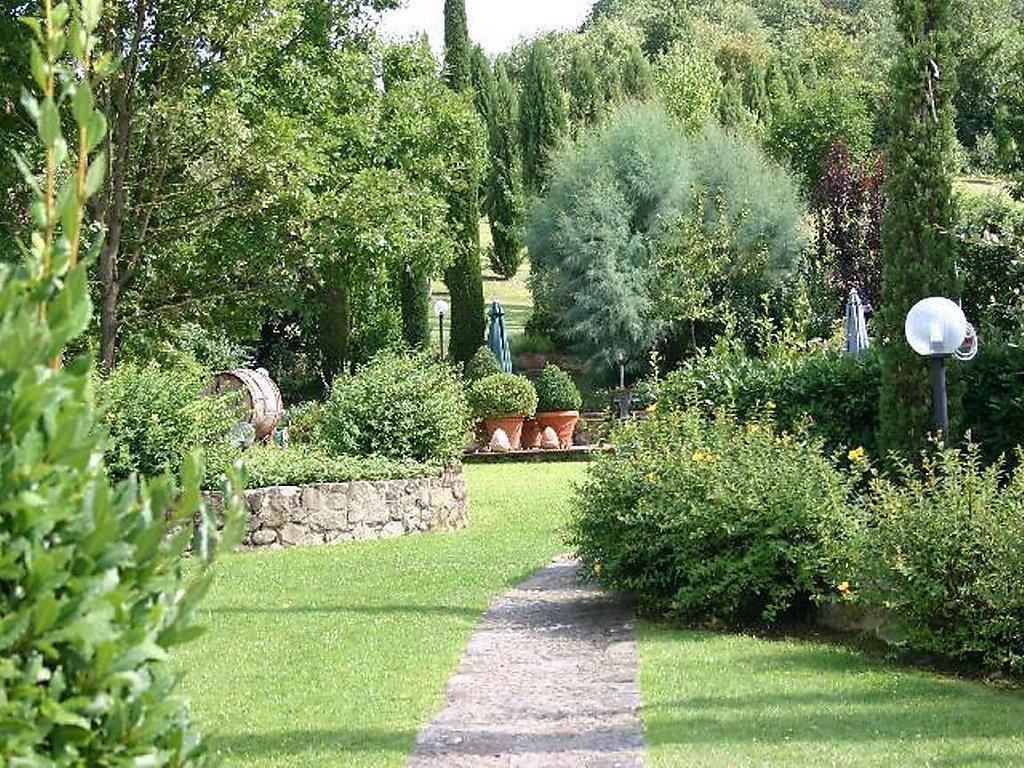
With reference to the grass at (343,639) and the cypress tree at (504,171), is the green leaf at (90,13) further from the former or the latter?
the cypress tree at (504,171)

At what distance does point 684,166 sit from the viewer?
96.0ft

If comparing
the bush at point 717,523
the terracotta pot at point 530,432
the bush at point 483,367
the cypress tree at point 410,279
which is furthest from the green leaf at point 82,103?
the cypress tree at point 410,279

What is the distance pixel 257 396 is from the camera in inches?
755

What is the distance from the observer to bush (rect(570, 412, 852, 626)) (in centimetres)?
838

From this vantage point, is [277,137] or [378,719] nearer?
[378,719]

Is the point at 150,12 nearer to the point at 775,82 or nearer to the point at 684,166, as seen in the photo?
the point at 684,166

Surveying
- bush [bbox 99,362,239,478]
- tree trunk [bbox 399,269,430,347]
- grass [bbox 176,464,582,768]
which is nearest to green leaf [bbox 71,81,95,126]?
grass [bbox 176,464,582,768]

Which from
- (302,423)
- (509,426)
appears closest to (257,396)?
(302,423)

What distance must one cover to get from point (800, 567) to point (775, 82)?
37.5m

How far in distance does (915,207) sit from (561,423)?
12.7 metres

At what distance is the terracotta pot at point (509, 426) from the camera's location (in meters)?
22.6

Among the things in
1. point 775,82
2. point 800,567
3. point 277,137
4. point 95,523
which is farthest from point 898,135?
point 775,82

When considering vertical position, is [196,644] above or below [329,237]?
below

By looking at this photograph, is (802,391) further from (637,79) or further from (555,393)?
(637,79)
